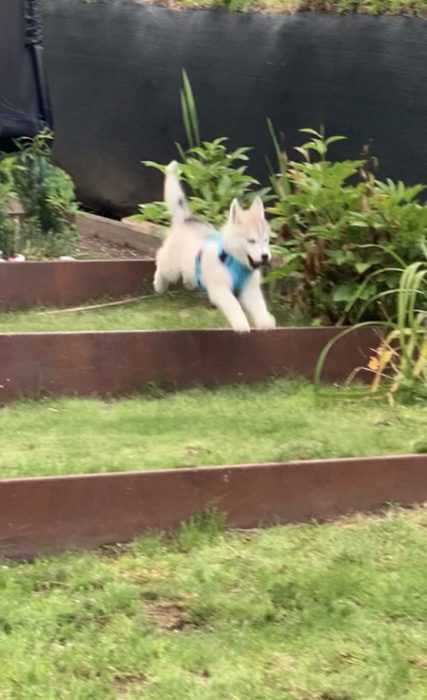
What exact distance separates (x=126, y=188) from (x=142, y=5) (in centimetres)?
125

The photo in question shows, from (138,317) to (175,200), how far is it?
61cm

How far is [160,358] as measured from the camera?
486 cm

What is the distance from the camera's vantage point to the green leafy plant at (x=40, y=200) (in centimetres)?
681

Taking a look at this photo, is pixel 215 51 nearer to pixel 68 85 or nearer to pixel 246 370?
pixel 68 85

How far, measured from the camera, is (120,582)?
3160 mm

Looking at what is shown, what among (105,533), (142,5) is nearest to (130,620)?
(105,533)

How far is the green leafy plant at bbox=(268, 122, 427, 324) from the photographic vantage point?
5207mm

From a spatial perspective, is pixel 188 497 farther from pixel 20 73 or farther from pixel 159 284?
pixel 20 73

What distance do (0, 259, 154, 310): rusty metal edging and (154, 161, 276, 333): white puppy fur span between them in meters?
0.62

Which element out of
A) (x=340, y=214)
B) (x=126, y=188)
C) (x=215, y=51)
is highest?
(x=215, y=51)

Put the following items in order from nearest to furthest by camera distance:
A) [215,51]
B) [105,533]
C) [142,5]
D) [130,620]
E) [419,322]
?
[130,620] → [105,533] → [419,322] → [215,51] → [142,5]

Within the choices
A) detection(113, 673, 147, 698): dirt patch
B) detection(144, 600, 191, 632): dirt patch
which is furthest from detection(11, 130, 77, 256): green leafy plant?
detection(113, 673, 147, 698): dirt patch

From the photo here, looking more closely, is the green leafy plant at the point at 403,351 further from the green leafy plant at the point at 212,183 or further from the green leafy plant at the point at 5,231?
the green leafy plant at the point at 5,231

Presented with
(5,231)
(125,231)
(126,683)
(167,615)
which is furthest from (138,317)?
(126,683)
